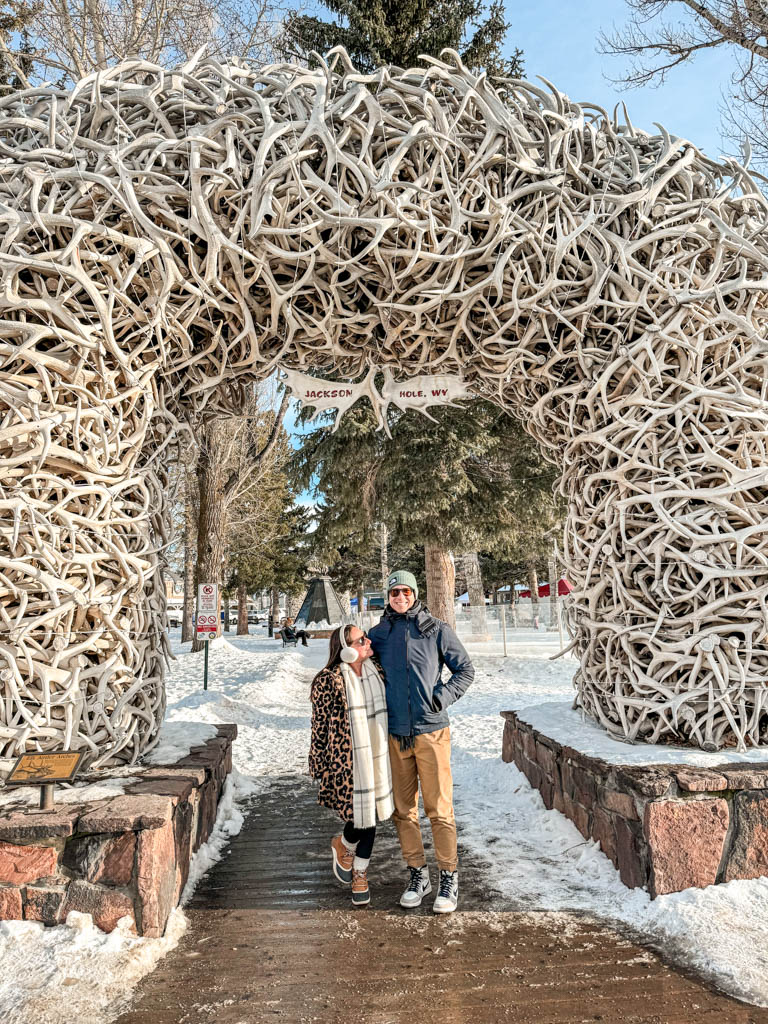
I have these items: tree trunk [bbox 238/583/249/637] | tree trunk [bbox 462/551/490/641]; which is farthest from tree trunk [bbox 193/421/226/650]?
tree trunk [bbox 238/583/249/637]

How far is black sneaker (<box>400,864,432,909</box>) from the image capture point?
3297mm

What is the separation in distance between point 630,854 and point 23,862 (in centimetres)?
284

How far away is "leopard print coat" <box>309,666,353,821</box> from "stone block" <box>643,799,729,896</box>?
1.47 m

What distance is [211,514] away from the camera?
1411 cm

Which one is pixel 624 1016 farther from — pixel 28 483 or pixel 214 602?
pixel 214 602

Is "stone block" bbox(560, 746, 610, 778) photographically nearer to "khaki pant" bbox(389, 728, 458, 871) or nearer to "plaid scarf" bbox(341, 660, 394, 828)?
"khaki pant" bbox(389, 728, 458, 871)

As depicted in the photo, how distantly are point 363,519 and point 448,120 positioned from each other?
9.05m

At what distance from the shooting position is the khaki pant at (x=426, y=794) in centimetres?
335

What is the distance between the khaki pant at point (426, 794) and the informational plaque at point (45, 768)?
153 centimetres

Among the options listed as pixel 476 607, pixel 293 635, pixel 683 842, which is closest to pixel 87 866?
pixel 683 842

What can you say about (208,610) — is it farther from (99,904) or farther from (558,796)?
(99,904)

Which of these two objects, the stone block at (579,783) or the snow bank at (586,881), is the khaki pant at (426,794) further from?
the stone block at (579,783)

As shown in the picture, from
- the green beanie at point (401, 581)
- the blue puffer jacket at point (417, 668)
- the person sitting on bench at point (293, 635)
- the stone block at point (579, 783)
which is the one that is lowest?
the person sitting on bench at point (293, 635)

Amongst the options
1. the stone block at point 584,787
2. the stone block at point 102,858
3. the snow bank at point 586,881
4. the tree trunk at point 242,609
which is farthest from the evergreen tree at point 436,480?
the tree trunk at point 242,609
